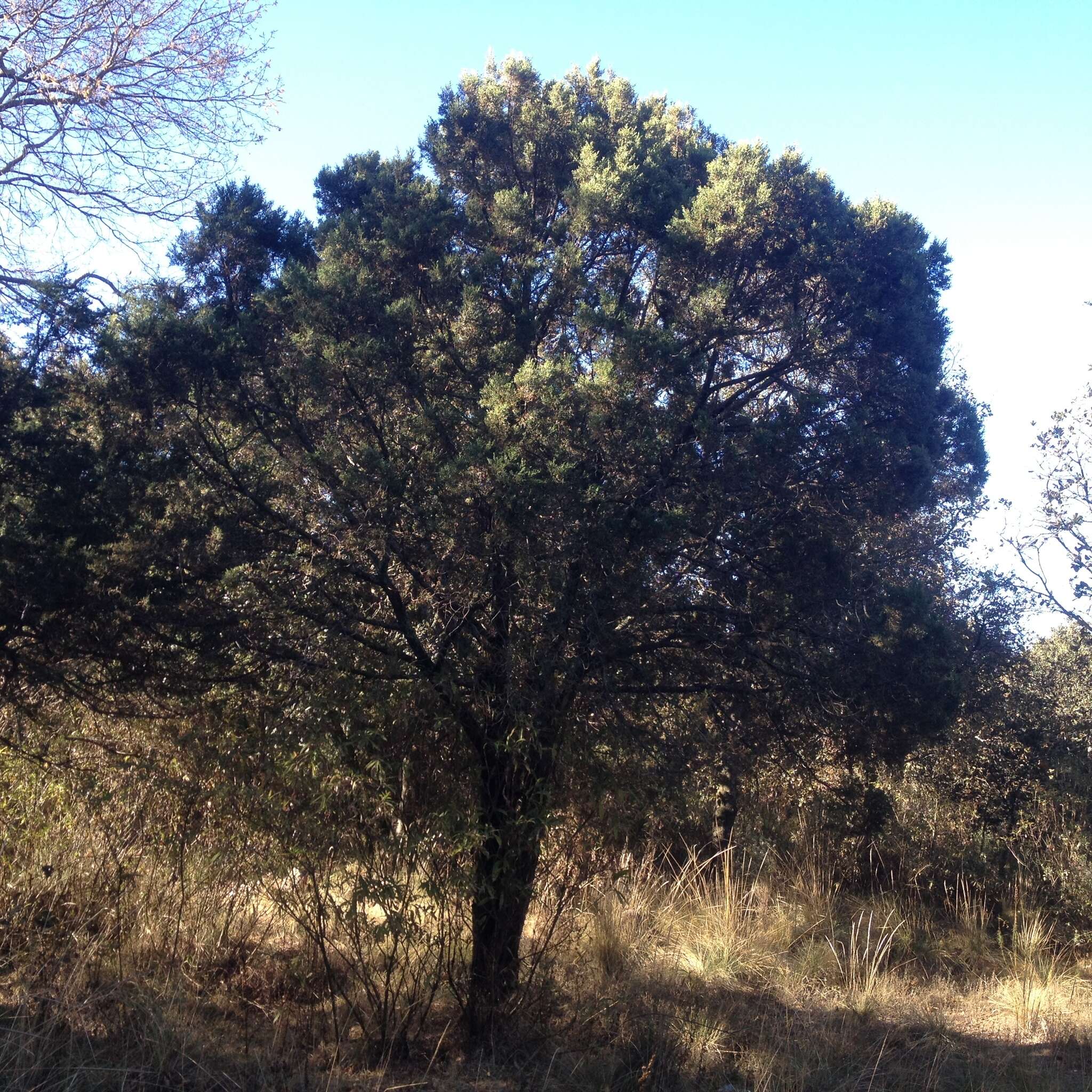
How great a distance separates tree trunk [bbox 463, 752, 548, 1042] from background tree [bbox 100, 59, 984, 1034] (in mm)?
21

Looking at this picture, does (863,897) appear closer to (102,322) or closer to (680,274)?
(680,274)

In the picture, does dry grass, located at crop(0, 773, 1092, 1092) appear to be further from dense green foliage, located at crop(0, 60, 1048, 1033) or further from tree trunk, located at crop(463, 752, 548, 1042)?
dense green foliage, located at crop(0, 60, 1048, 1033)

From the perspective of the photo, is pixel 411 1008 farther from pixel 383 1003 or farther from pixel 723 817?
pixel 723 817

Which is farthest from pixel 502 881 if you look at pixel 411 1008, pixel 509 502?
pixel 509 502

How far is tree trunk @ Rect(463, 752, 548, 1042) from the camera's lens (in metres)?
5.47

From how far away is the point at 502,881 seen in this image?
554 cm

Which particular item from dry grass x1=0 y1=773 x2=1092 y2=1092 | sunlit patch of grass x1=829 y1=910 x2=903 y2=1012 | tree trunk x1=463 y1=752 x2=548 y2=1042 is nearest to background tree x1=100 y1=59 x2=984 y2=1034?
tree trunk x1=463 y1=752 x2=548 y2=1042

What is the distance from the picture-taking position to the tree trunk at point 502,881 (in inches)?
215

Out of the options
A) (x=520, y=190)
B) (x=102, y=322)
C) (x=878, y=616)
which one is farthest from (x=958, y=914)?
(x=102, y=322)

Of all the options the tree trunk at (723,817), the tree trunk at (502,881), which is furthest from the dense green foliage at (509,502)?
the tree trunk at (723,817)

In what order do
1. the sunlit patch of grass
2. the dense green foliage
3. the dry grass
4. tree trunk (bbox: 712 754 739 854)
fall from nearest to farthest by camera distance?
1. the dry grass
2. the dense green foliage
3. the sunlit patch of grass
4. tree trunk (bbox: 712 754 739 854)

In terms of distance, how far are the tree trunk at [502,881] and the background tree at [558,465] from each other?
2 centimetres

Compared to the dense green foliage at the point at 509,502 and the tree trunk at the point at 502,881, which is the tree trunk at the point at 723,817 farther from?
the tree trunk at the point at 502,881

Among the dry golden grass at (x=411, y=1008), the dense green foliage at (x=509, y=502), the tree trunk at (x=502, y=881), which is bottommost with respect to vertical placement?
the dry golden grass at (x=411, y=1008)
